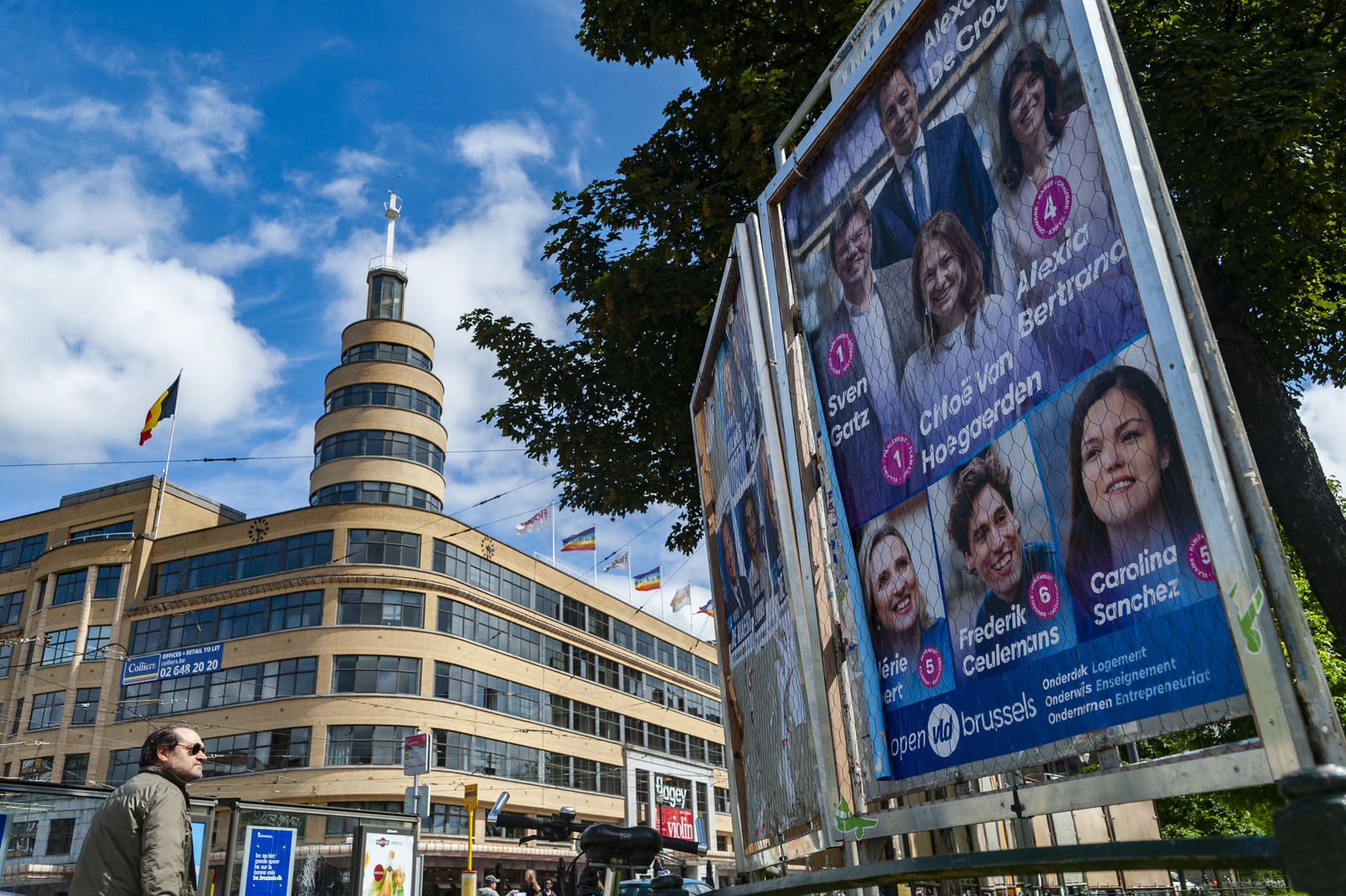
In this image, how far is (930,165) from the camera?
341cm

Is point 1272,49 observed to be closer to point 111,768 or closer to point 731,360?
point 731,360

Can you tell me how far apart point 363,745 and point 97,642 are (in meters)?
15.7

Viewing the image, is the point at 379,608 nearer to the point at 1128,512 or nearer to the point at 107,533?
→ the point at 107,533

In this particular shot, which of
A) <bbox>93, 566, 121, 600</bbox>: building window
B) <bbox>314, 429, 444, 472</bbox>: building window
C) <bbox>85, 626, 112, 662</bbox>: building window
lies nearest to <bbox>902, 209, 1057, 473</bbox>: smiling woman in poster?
<bbox>314, 429, 444, 472</bbox>: building window

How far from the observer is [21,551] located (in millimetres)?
50219

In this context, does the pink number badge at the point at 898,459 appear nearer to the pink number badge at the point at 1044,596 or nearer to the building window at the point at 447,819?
the pink number badge at the point at 1044,596

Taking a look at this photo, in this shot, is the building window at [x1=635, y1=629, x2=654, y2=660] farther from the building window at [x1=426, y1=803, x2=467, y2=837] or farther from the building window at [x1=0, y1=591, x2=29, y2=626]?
the building window at [x1=0, y1=591, x2=29, y2=626]

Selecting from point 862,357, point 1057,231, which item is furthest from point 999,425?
point 862,357

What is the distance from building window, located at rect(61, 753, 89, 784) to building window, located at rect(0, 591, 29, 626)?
9.72 meters

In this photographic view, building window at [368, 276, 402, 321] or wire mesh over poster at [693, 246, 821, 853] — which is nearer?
wire mesh over poster at [693, 246, 821, 853]

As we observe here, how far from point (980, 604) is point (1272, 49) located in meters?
8.66

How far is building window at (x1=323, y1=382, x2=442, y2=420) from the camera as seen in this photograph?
4741 centimetres

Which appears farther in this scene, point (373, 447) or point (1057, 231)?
point (373, 447)

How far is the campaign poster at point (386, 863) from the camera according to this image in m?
10.1
